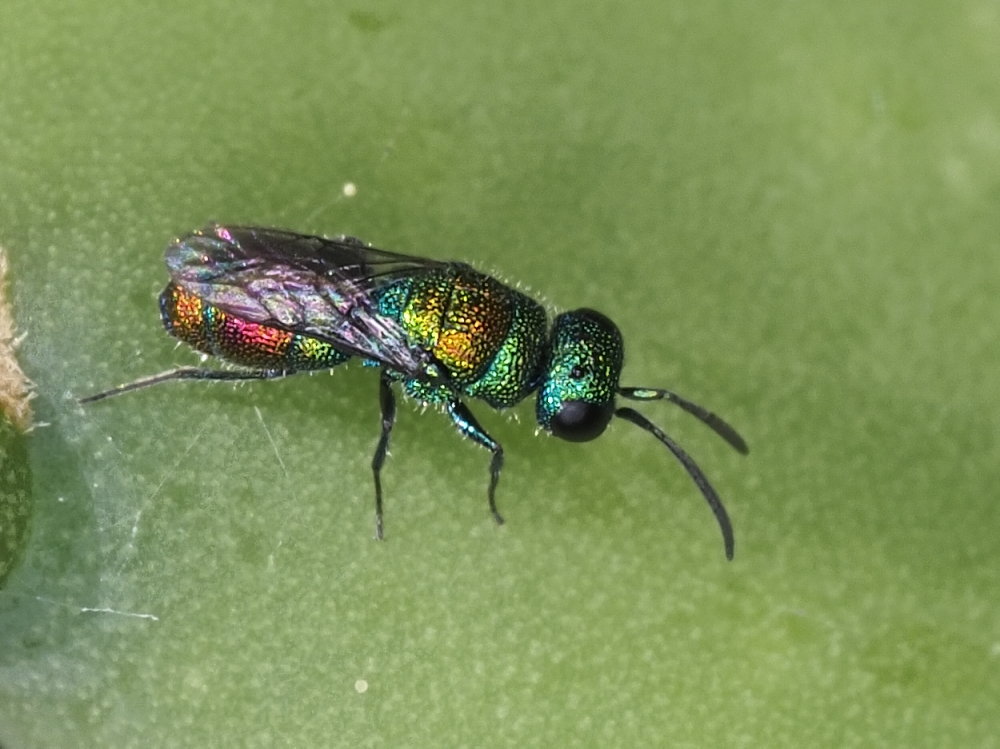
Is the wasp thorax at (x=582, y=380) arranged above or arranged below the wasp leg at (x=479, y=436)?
above

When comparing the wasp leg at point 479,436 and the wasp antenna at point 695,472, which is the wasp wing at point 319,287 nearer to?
the wasp leg at point 479,436

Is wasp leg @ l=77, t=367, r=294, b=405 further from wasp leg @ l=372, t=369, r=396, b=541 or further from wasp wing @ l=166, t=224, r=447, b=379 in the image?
wasp leg @ l=372, t=369, r=396, b=541

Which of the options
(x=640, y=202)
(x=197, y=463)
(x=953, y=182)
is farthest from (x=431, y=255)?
(x=953, y=182)

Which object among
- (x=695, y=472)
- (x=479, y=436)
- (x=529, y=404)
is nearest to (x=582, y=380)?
(x=529, y=404)

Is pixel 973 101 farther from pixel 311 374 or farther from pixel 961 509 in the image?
pixel 311 374

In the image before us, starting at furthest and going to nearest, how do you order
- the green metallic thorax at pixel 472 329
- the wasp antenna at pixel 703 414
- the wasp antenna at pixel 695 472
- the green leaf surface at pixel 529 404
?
the green metallic thorax at pixel 472 329, the wasp antenna at pixel 703 414, the wasp antenna at pixel 695 472, the green leaf surface at pixel 529 404

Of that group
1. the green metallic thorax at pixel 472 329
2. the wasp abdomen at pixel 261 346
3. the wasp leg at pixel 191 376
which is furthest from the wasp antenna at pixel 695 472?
the wasp leg at pixel 191 376

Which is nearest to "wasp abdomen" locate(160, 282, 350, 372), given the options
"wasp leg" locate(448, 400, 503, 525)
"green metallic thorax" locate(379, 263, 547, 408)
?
"green metallic thorax" locate(379, 263, 547, 408)
